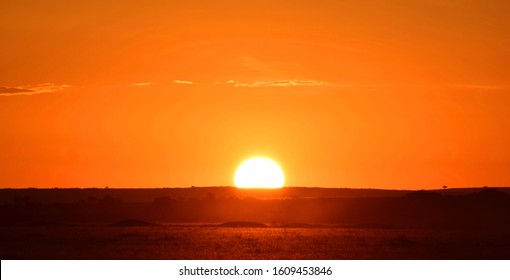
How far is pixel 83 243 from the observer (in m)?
58.0

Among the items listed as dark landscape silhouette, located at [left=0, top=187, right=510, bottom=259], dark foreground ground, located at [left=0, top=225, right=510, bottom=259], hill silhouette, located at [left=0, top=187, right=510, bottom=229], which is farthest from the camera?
hill silhouette, located at [left=0, top=187, right=510, bottom=229]

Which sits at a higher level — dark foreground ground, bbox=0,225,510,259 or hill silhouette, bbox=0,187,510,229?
hill silhouette, bbox=0,187,510,229

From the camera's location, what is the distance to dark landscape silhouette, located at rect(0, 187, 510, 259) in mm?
52781

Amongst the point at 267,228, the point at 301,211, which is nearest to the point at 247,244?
the point at 267,228

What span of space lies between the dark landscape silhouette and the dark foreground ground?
2.0 inches

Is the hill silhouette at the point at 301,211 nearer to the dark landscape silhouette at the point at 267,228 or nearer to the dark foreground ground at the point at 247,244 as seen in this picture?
the dark landscape silhouette at the point at 267,228

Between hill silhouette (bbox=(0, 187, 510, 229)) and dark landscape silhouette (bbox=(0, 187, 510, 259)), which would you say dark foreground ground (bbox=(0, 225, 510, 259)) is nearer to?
dark landscape silhouette (bbox=(0, 187, 510, 259))

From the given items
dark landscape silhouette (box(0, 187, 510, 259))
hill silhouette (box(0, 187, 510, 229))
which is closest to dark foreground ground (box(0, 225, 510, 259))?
dark landscape silhouette (box(0, 187, 510, 259))

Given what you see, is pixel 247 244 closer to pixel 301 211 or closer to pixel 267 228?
pixel 267 228

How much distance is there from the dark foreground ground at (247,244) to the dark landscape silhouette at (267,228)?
5cm

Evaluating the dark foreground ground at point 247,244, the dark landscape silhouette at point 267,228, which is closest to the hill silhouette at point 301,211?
the dark landscape silhouette at point 267,228

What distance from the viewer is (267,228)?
77.6m

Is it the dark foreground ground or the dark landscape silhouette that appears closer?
the dark foreground ground
